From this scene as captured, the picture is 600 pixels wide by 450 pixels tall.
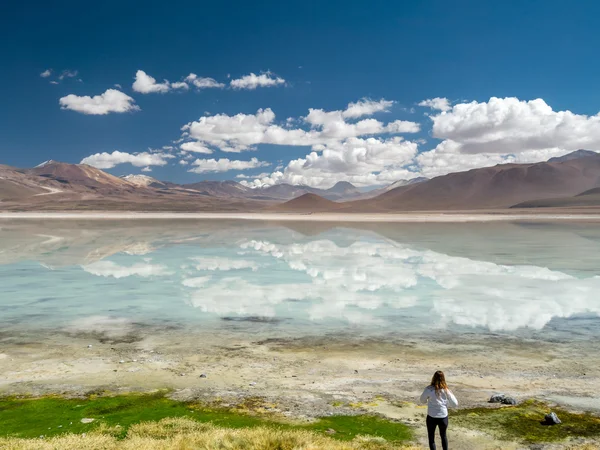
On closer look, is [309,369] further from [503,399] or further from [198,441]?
[503,399]

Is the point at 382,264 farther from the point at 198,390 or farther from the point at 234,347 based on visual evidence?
the point at 198,390

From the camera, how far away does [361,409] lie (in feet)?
28.9

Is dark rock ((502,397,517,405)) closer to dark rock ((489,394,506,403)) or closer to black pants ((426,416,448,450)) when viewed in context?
dark rock ((489,394,506,403))

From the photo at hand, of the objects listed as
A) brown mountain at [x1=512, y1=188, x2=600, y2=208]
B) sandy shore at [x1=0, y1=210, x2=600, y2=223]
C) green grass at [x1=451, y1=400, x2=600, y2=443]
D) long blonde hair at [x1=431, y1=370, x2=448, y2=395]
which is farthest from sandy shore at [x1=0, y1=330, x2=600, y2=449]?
brown mountain at [x1=512, y1=188, x2=600, y2=208]

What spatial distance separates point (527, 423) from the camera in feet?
27.0

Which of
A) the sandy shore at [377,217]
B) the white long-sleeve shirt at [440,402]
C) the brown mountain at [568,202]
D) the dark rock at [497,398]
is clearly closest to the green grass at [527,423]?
the dark rock at [497,398]

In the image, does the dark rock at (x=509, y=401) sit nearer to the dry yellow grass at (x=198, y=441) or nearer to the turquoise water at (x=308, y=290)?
the dry yellow grass at (x=198, y=441)

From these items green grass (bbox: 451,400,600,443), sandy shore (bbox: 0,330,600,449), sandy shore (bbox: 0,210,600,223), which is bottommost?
green grass (bbox: 451,400,600,443)

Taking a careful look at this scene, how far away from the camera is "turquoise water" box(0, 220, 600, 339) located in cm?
1487

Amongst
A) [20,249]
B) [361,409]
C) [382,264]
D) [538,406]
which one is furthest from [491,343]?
[20,249]

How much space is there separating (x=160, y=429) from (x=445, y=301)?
1231 cm

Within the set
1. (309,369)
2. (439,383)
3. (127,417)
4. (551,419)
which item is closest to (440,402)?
(439,383)

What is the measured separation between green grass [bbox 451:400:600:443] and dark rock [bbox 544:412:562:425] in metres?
0.06

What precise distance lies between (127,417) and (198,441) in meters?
1.64
